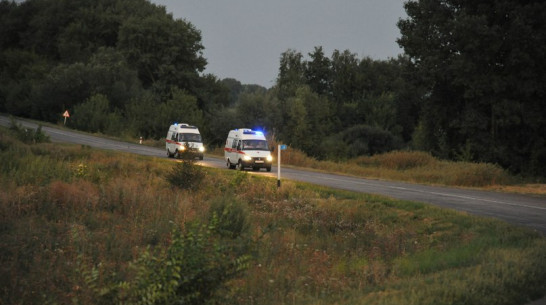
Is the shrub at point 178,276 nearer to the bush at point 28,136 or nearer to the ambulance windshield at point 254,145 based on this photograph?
the ambulance windshield at point 254,145

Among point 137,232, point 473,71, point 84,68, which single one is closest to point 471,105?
point 473,71

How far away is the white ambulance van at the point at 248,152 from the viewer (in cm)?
3182

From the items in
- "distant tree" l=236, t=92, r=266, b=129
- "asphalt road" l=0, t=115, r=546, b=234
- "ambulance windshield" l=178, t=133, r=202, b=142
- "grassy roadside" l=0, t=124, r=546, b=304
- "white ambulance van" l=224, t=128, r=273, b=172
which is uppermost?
"distant tree" l=236, t=92, r=266, b=129

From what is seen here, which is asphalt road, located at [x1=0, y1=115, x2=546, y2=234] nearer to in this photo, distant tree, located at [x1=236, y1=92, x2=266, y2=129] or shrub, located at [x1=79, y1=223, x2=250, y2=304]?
shrub, located at [x1=79, y1=223, x2=250, y2=304]

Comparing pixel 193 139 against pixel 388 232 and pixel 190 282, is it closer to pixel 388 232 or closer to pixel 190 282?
pixel 388 232

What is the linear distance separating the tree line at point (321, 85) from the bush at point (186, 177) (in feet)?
60.9

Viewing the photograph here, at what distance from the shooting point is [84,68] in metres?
73.2

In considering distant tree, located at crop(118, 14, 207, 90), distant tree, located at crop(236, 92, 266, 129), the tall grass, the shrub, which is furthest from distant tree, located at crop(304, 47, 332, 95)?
the shrub

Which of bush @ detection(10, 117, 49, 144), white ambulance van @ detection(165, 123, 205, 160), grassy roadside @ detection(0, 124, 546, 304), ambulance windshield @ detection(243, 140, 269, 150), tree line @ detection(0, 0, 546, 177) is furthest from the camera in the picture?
white ambulance van @ detection(165, 123, 205, 160)

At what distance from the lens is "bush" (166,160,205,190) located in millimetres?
21609

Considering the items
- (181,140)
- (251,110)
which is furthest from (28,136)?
(251,110)

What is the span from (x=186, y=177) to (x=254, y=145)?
11167 millimetres

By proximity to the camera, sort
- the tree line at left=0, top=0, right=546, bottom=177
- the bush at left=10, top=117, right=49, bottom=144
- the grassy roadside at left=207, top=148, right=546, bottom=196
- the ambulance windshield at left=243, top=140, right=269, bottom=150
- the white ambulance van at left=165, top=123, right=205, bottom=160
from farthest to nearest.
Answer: the white ambulance van at left=165, top=123, right=205, bottom=160 → the tree line at left=0, top=0, right=546, bottom=177 → the ambulance windshield at left=243, top=140, right=269, bottom=150 → the bush at left=10, top=117, right=49, bottom=144 → the grassy roadside at left=207, top=148, right=546, bottom=196

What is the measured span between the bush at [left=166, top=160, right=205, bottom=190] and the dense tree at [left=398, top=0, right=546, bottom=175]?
1857 cm
